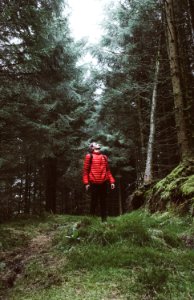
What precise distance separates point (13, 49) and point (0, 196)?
1812cm

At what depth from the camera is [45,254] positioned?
17.8 ft

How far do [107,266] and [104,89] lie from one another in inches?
633

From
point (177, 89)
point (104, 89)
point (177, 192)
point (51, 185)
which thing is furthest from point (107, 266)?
point (104, 89)

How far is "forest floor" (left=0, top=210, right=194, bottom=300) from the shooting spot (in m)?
3.58

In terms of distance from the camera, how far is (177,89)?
9.63m

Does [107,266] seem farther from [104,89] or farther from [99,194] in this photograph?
[104,89]

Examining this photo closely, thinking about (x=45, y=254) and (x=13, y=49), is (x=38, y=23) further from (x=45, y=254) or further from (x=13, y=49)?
(x=45, y=254)

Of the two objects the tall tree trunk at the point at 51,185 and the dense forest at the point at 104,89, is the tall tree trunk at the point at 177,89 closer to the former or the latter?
the dense forest at the point at 104,89

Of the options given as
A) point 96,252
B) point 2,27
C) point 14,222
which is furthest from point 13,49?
point 96,252

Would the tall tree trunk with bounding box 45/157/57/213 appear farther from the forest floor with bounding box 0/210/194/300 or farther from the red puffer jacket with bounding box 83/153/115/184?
the forest floor with bounding box 0/210/194/300

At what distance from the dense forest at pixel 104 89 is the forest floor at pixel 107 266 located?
2141 millimetres

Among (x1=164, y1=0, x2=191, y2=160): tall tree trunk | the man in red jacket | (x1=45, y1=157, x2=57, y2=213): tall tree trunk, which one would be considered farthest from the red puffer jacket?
(x1=45, y1=157, x2=57, y2=213): tall tree trunk

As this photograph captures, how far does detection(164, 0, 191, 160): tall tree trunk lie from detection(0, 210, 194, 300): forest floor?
3.12 meters

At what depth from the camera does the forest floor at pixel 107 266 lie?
3.58m
